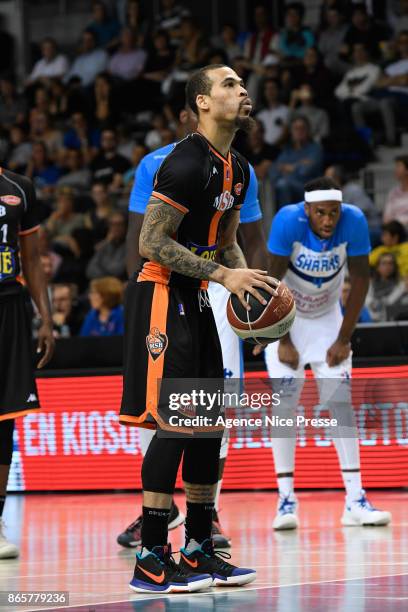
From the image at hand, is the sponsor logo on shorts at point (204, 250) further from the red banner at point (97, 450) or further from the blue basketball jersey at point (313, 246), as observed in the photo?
the red banner at point (97, 450)

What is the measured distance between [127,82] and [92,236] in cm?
399

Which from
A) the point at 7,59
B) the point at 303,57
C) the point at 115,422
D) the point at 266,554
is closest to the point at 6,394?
the point at 266,554

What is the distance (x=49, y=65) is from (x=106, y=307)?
345 inches

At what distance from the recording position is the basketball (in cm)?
556

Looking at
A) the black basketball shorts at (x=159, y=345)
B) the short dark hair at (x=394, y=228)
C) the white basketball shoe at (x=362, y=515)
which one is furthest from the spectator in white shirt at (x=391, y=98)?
the black basketball shorts at (x=159, y=345)

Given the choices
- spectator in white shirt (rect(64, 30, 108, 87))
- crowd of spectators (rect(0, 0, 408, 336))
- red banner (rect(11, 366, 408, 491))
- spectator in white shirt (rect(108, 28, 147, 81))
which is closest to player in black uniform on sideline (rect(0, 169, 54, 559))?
red banner (rect(11, 366, 408, 491))

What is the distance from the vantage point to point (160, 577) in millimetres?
5773

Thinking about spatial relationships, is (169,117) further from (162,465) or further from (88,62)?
(162,465)

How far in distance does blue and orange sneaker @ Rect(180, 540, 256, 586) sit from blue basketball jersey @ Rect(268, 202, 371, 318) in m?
2.89

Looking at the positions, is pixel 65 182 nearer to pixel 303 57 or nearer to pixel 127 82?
pixel 127 82

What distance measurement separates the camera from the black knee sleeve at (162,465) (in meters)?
5.78

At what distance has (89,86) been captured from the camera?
1964 cm

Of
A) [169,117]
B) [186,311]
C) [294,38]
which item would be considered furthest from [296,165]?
[186,311]

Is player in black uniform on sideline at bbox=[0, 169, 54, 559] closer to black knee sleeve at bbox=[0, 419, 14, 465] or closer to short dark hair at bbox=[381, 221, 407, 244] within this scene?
black knee sleeve at bbox=[0, 419, 14, 465]
